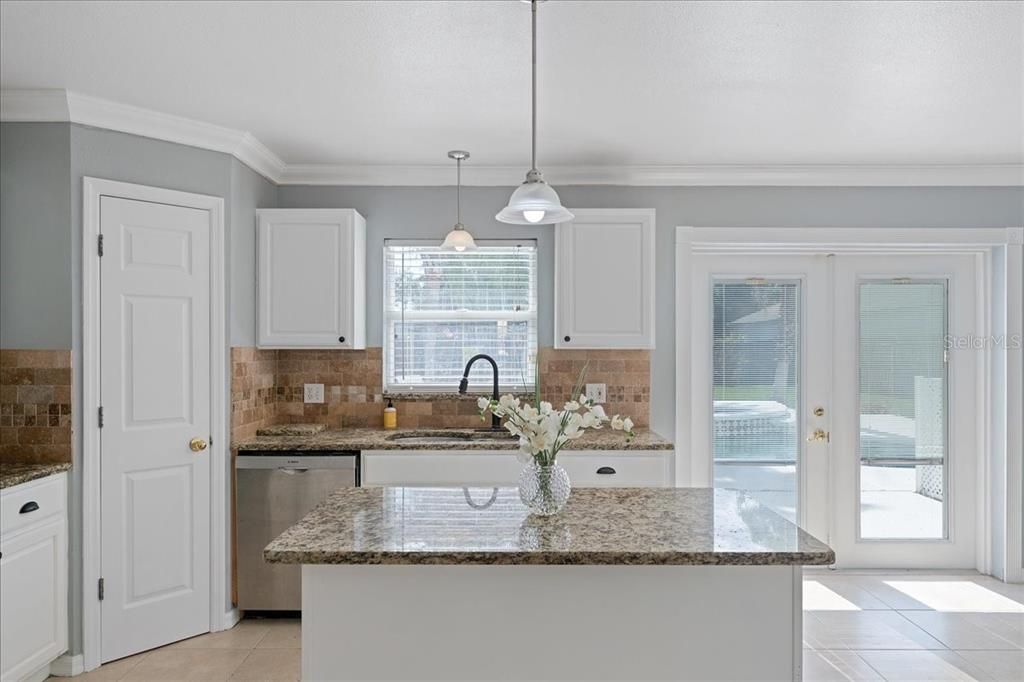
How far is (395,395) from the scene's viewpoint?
4496 mm

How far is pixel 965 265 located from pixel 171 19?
4.41 meters

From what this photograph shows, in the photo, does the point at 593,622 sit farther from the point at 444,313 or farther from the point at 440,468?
the point at 444,313

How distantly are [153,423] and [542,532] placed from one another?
221 centimetres

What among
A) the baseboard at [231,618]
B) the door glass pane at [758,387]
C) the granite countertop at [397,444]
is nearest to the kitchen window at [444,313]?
the granite countertop at [397,444]

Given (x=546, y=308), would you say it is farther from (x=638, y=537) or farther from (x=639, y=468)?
(x=638, y=537)

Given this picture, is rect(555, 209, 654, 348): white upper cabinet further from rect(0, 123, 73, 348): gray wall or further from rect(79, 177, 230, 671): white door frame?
rect(0, 123, 73, 348): gray wall

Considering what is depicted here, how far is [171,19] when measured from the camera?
2.46 m

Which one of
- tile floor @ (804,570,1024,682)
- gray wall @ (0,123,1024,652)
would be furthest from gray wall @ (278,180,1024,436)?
tile floor @ (804,570,1024,682)

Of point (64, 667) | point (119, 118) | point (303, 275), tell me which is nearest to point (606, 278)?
point (303, 275)

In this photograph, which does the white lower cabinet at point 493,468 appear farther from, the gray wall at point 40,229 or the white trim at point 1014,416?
the white trim at point 1014,416

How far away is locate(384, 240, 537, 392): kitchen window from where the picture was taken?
4.56 metres

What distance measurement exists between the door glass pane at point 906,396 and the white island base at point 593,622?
9.96 feet

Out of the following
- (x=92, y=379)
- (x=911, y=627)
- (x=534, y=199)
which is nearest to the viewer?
(x=534, y=199)

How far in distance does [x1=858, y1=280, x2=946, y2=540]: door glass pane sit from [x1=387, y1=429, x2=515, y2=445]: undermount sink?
2.26m
